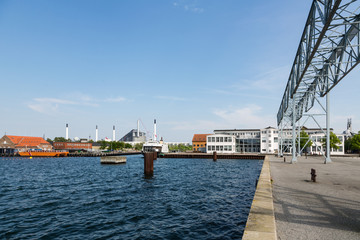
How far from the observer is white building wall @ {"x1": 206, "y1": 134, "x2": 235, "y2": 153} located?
91000mm

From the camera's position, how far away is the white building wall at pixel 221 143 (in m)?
91.0

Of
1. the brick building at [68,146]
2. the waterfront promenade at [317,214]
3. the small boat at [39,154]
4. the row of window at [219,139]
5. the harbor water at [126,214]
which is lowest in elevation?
the small boat at [39,154]

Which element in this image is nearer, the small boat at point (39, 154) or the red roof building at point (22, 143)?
the small boat at point (39, 154)

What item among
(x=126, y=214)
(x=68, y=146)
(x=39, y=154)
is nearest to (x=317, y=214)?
(x=126, y=214)

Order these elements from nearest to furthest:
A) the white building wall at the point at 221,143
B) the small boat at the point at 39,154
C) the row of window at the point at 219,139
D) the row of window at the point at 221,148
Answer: the row of window at the point at 221,148 → the white building wall at the point at 221,143 → the row of window at the point at 219,139 → the small boat at the point at 39,154

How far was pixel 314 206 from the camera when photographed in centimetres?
874

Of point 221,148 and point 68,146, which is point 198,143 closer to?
point 221,148

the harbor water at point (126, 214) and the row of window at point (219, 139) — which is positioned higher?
the row of window at point (219, 139)

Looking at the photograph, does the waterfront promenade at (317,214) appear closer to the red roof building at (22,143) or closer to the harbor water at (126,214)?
the harbor water at (126,214)

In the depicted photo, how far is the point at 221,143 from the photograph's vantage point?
9162cm

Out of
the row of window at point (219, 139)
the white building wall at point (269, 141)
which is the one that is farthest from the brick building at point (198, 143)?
the white building wall at point (269, 141)

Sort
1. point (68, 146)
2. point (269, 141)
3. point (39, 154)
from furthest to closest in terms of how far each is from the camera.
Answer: point (68, 146)
point (39, 154)
point (269, 141)

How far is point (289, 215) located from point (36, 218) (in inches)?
528

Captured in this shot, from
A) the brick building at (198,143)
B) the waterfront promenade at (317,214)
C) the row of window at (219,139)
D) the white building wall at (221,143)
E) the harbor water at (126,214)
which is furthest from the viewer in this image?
the brick building at (198,143)
